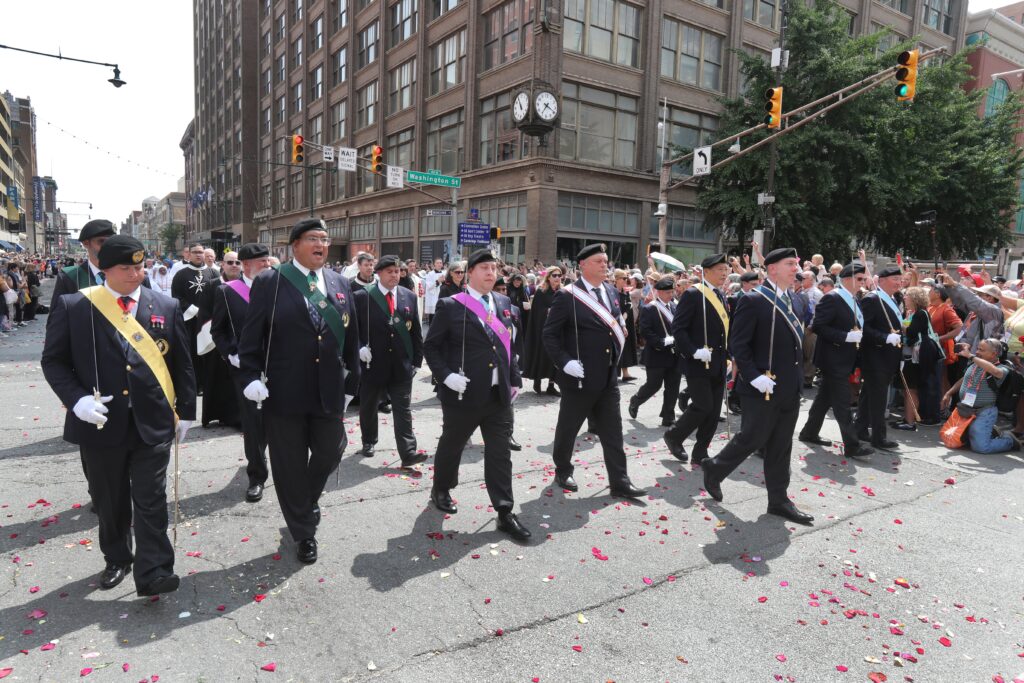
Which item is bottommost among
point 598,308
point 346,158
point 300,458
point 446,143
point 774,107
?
point 300,458

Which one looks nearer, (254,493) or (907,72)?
(254,493)

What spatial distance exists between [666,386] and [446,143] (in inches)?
987

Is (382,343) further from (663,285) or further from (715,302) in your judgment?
(663,285)

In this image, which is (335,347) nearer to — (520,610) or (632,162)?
(520,610)

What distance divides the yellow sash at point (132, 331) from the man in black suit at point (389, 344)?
8.41ft

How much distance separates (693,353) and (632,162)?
21.8 metres

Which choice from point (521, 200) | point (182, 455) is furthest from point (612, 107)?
point (182, 455)

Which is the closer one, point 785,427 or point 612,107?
point 785,427

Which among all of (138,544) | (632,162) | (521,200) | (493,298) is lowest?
(138,544)

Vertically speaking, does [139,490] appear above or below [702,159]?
below

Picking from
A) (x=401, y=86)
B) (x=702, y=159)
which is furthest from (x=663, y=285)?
(x=401, y=86)

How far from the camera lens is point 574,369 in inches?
201

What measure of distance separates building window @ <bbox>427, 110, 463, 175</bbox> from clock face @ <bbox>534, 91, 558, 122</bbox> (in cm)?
702

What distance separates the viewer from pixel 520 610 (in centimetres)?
363
